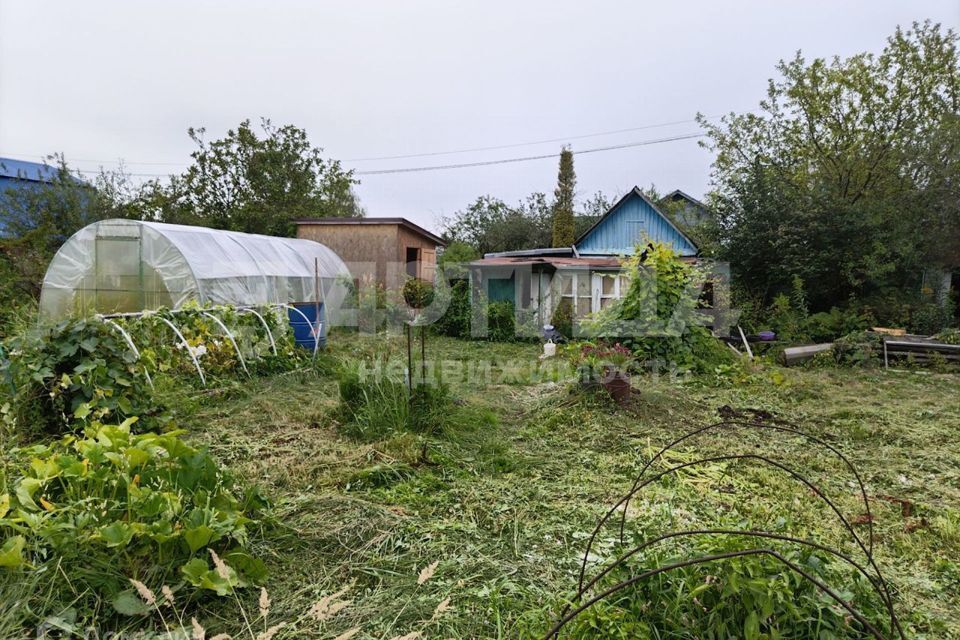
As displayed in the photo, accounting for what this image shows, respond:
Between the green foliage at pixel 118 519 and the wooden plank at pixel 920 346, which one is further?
the wooden plank at pixel 920 346

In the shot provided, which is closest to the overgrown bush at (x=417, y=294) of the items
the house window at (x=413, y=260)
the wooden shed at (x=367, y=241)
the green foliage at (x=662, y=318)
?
the wooden shed at (x=367, y=241)

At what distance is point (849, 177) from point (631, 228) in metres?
5.95

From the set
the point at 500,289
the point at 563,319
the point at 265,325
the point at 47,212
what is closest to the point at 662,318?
the point at 563,319

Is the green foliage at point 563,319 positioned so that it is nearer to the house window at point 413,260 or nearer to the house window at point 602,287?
the house window at point 602,287

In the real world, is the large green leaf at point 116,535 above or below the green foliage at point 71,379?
below

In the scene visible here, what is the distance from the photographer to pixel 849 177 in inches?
469

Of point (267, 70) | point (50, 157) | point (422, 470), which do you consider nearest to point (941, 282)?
point (422, 470)

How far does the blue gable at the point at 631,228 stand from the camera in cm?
1592

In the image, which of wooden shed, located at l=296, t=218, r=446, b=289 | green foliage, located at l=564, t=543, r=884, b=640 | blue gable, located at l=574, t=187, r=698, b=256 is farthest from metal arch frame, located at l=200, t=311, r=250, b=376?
blue gable, located at l=574, t=187, r=698, b=256

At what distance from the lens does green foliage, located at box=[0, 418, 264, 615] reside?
1.83 m

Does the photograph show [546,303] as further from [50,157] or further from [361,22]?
[50,157]

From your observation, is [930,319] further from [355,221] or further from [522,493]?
[355,221]

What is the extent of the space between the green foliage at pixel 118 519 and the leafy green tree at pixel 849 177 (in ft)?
37.9

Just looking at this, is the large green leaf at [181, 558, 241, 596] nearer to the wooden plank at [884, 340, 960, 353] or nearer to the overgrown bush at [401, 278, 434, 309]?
the wooden plank at [884, 340, 960, 353]
